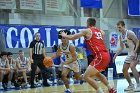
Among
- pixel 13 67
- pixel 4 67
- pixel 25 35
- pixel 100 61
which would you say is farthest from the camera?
pixel 25 35

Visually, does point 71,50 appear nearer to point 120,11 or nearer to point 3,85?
point 3,85

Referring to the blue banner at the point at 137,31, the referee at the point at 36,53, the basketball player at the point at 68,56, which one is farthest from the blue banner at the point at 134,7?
the basketball player at the point at 68,56

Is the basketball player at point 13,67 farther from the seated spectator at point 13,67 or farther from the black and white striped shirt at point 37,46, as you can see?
the black and white striped shirt at point 37,46

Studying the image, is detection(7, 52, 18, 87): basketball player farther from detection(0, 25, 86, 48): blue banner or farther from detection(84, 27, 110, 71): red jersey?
detection(84, 27, 110, 71): red jersey

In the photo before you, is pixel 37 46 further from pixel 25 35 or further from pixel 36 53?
pixel 25 35

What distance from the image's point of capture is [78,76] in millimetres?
12297

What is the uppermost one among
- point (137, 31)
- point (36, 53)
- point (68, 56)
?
point (137, 31)

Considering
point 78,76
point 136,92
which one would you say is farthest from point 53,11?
point 136,92

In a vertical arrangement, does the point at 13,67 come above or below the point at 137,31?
below

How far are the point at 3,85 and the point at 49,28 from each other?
17.8 ft

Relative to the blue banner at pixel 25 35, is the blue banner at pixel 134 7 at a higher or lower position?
higher

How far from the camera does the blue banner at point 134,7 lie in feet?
83.4

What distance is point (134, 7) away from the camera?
25.5 metres

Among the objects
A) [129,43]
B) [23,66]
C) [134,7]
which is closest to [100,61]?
[129,43]
